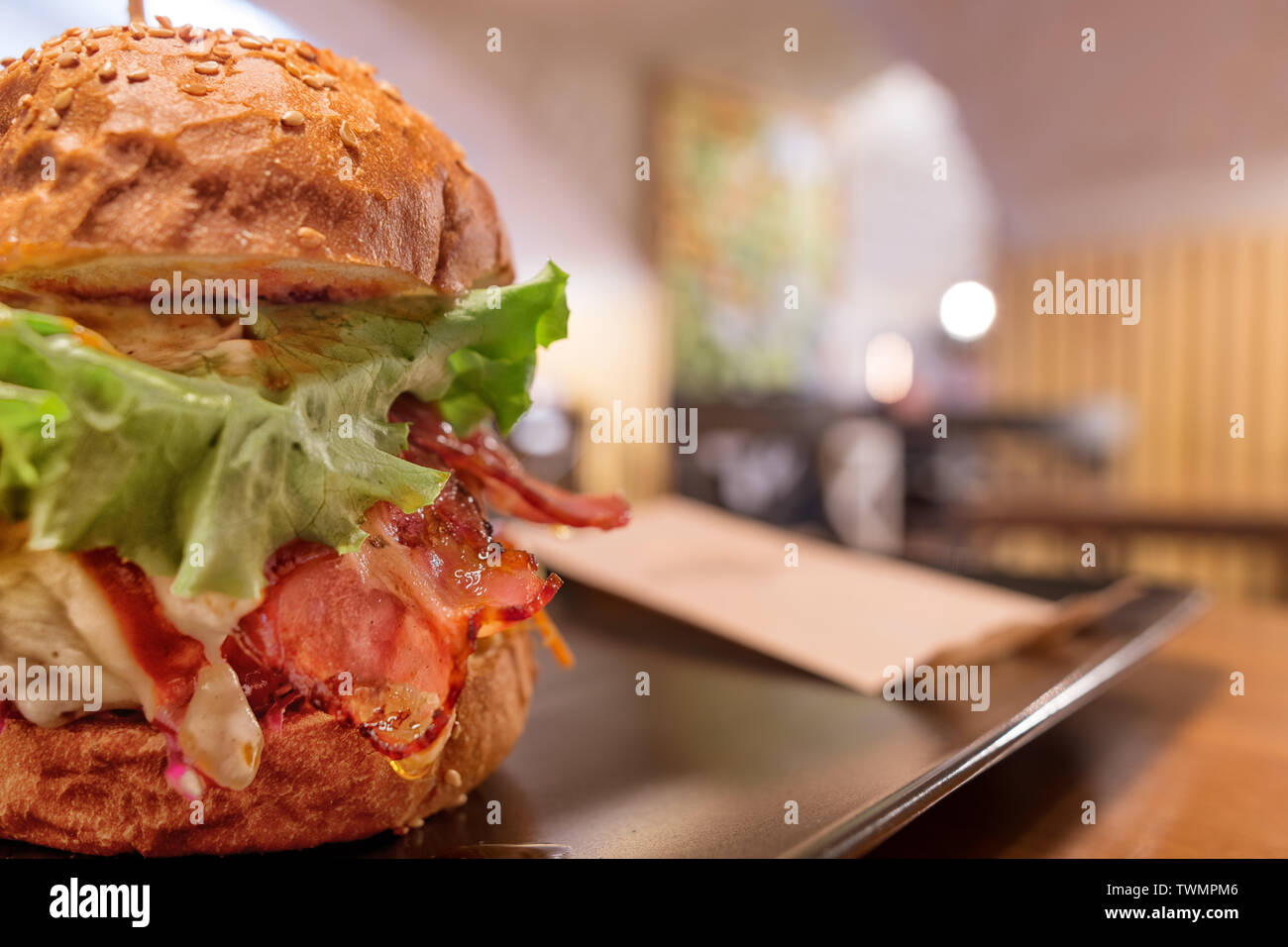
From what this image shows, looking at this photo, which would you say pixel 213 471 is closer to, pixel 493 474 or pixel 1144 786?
pixel 493 474

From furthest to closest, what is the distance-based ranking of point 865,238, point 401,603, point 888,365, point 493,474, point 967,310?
1. point 888,365
2. point 865,238
3. point 967,310
4. point 493,474
5. point 401,603

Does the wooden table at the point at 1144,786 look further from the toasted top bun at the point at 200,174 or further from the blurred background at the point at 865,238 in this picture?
the blurred background at the point at 865,238

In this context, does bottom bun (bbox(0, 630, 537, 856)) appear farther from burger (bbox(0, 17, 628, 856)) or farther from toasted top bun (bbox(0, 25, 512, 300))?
toasted top bun (bbox(0, 25, 512, 300))

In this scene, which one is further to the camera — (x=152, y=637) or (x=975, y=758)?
(x=975, y=758)

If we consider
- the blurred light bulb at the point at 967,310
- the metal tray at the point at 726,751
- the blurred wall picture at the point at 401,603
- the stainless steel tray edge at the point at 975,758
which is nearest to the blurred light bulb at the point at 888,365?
the blurred light bulb at the point at 967,310

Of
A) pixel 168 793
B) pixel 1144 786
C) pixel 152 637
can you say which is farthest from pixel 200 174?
pixel 1144 786
